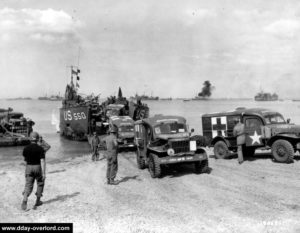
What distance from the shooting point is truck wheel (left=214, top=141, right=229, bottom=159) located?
48.7 ft

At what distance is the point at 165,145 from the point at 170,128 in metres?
1.09

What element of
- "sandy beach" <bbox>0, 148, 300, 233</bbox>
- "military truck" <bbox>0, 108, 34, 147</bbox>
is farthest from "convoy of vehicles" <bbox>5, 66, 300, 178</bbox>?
"military truck" <bbox>0, 108, 34, 147</bbox>

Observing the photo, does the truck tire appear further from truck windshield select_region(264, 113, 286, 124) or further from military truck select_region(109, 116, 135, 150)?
military truck select_region(109, 116, 135, 150)

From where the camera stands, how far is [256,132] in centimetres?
1395

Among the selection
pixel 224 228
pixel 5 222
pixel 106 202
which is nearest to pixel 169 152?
pixel 106 202

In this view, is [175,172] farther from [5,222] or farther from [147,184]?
[5,222]

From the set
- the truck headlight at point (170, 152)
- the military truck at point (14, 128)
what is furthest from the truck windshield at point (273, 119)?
the military truck at point (14, 128)

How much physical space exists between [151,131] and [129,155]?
259 inches

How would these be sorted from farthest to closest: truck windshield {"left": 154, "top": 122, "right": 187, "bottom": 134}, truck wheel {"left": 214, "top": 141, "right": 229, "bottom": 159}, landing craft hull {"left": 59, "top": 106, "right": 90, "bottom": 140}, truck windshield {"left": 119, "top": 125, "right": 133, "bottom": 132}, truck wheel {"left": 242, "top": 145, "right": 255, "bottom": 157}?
landing craft hull {"left": 59, "top": 106, "right": 90, "bottom": 140}, truck windshield {"left": 119, "top": 125, "right": 133, "bottom": 132}, truck wheel {"left": 242, "top": 145, "right": 255, "bottom": 157}, truck wheel {"left": 214, "top": 141, "right": 229, "bottom": 159}, truck windshield {"left": 154, "top": 122, "right": 187, "bottom": 134}

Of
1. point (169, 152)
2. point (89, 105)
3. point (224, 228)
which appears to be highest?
point (89, 105)

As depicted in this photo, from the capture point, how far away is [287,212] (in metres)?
7.65

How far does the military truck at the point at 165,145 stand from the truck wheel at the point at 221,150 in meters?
2.76

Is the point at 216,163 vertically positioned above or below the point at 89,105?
below

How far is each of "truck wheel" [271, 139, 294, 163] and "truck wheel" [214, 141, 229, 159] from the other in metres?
2.10
